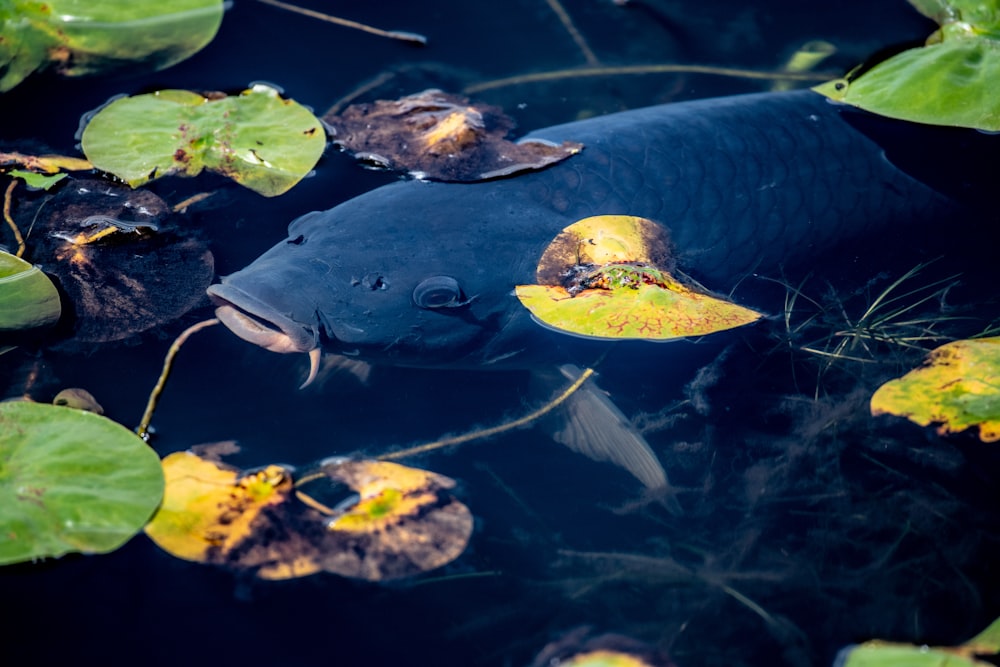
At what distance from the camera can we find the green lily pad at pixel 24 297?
8.32 feet

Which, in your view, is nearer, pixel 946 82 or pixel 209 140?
pixel 209 140

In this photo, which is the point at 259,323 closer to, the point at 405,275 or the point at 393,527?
the point at 405,275

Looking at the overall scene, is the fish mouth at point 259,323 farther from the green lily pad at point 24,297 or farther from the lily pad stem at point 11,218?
the lily pad stem at point 11,218

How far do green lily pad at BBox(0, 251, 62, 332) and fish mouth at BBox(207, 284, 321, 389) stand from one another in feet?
1.83

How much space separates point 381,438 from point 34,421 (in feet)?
3.27

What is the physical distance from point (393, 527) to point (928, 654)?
4.55 ft

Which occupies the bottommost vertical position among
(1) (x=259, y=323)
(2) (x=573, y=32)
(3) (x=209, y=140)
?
(1) (x=259, y=323)

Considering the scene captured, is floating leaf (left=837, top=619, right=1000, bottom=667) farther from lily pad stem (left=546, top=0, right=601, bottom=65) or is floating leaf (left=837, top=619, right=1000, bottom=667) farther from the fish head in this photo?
lily pad stem (left=546, top=0, right=601, bottom=65)

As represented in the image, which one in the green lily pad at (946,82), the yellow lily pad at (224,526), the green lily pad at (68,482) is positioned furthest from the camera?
the green lily pad at (946,82)

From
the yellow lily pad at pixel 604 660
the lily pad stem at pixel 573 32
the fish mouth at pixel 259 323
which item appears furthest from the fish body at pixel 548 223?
the yellow lily pad at pixel 604 660

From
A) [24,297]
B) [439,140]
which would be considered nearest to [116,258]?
[24,297]

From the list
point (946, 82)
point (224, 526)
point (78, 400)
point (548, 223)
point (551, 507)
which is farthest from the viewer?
point (946, 82)

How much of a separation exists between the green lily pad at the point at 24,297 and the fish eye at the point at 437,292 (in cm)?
120

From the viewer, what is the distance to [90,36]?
351 centimetres
